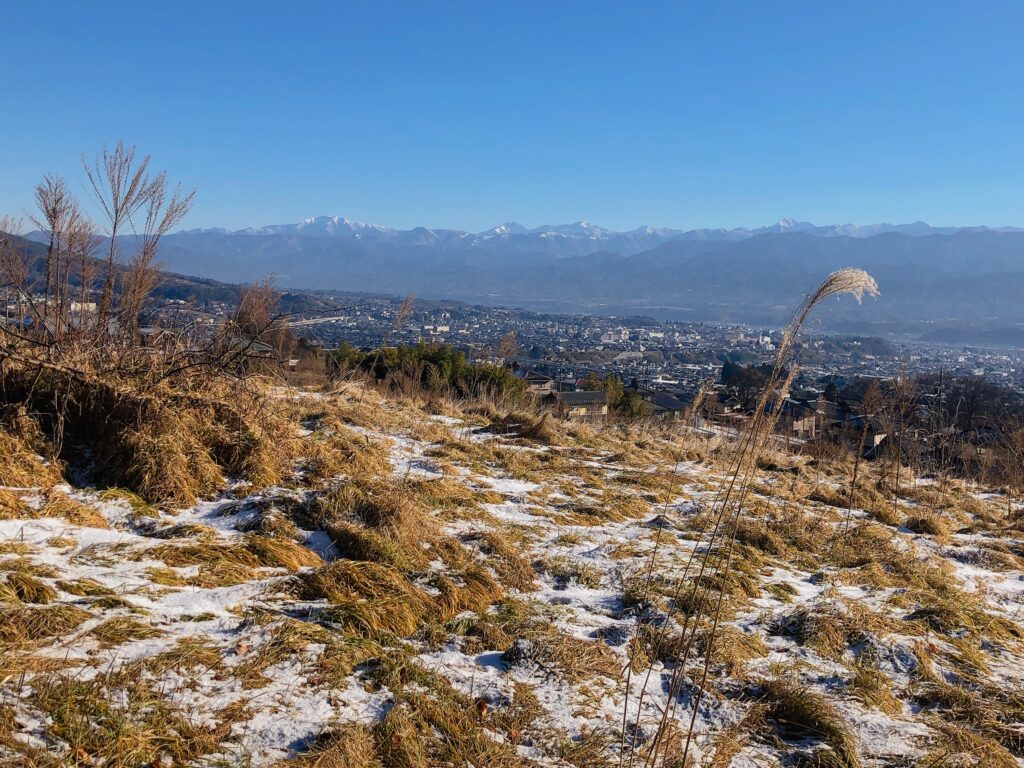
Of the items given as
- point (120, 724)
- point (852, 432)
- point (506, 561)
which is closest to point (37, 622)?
point (120, 724)

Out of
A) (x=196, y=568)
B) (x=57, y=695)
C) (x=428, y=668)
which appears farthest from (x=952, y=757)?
(x=196, y=568)

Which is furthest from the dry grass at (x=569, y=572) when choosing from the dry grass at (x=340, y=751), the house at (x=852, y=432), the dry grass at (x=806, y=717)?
the house at (x=852, y=432)

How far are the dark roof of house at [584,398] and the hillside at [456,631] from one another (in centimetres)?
1214

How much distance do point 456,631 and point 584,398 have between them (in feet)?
52.0

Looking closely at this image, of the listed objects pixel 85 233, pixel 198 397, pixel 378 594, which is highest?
pixel 85 233

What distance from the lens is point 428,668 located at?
2486 millimetres

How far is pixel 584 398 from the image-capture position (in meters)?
18.5

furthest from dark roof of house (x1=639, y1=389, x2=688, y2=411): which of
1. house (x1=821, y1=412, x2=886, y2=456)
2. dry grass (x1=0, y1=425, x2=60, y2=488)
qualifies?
dry grass (x1=0, y1=425, x2=60, y2=488)

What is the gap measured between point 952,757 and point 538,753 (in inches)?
62.0

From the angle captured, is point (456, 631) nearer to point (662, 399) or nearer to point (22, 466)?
point (22, 466)

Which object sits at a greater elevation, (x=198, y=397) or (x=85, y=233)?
(x=85, y=233)

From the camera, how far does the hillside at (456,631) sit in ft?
6.57

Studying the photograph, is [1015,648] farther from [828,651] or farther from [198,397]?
[198,397]

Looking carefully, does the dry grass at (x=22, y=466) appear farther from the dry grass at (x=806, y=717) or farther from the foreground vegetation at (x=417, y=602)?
the dry grass at (x=806, y=717)
